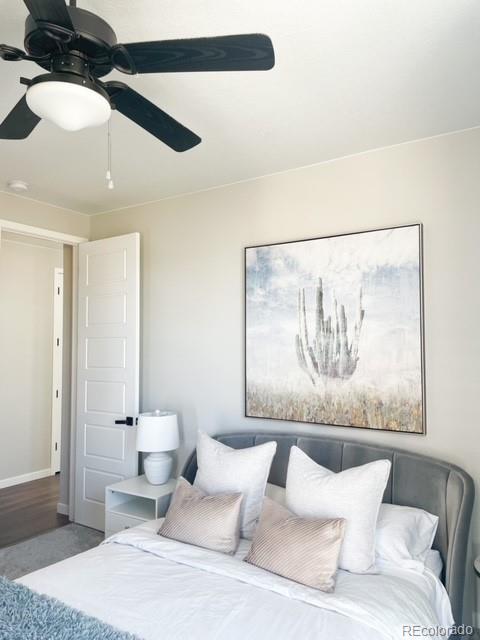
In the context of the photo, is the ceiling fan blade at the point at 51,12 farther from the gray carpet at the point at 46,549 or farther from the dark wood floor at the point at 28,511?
the dark wood floor at the point at 28,511

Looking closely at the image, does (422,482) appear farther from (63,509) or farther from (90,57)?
(63,509)

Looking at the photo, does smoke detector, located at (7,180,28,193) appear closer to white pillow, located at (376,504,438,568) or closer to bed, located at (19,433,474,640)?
bed, located at (19,433,474,640)

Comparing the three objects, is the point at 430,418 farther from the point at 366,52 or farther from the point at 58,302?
the point at 58,302

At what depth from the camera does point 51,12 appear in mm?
1161

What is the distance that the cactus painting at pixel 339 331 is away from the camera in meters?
2.65

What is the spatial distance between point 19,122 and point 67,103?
480 mm

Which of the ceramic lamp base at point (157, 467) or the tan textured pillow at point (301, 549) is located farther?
the ceramic lamp base at point (157, 467)

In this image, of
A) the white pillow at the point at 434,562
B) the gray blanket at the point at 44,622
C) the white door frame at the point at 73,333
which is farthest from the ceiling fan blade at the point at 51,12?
the white door frame at the point at 73,333

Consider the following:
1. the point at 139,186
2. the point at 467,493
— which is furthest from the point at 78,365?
the point at 467,493

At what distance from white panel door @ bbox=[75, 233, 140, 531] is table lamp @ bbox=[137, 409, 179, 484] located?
0.37 metres

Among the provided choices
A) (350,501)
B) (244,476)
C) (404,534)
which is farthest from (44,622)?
(404,534)

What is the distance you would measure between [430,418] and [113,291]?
256 cm

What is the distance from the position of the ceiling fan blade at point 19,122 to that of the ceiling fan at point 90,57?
10.0 inches

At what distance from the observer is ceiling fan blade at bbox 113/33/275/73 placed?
49.9 inches
